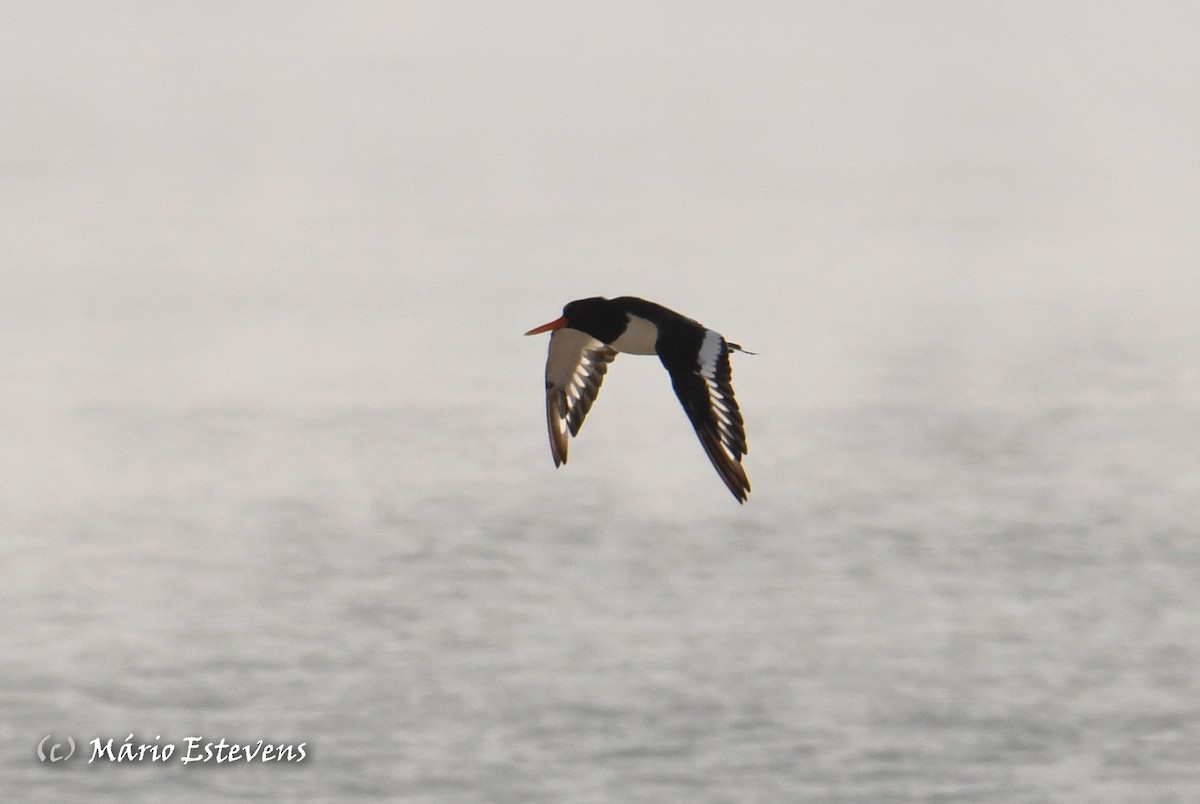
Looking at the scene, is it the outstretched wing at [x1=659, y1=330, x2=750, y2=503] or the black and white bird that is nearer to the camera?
the outstretched wing at [x1=659, y1=330, x2=750, y2=503]

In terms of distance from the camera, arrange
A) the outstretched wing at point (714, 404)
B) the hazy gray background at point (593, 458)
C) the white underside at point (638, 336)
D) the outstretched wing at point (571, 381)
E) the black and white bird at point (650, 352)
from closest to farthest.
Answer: the outstretched wing at point (714, 404) → the black and white bird at point (650, 352) → the white underside at point (638, 336) → the outstretched wing at point (571, 381) → the hazy gray background at point (593, 458)

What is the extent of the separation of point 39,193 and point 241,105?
424 centimetres

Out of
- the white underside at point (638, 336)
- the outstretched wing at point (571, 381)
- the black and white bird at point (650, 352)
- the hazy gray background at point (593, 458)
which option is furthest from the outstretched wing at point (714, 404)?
the hazy gray background at point (593, 458)

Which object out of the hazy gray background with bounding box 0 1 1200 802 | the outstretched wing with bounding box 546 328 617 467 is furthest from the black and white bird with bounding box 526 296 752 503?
the hazy gray background with bounding box 0 1 1200 802

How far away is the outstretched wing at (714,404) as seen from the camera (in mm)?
8938

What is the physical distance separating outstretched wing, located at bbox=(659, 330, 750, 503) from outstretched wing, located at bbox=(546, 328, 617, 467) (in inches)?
46.4

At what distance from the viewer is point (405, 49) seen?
28328 mm

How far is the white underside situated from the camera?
10297 millimetres

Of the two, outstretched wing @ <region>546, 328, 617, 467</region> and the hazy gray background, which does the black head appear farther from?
the hazy gray background

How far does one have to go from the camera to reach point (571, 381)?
11000 mm

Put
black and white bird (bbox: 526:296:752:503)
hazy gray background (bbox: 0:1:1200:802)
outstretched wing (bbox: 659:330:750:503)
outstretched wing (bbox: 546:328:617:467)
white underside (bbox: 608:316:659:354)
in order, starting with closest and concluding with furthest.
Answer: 1. outstretched wing (bbox: 659:330:750:503)
2. black and white bird (bbox: 526:296:752:503)
3. white underside (bbox: 608:316:659:354)
4. outstretched wing (bbox: 546:328:617:467)
5. hazy gray background (bbox: 0:1:1200:802)

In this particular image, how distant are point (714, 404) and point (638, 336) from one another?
1.17m

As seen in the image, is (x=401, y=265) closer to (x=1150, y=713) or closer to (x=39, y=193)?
(x=39, y=193)

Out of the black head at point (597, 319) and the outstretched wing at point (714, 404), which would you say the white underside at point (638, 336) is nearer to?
the black head at point (597, 319)
